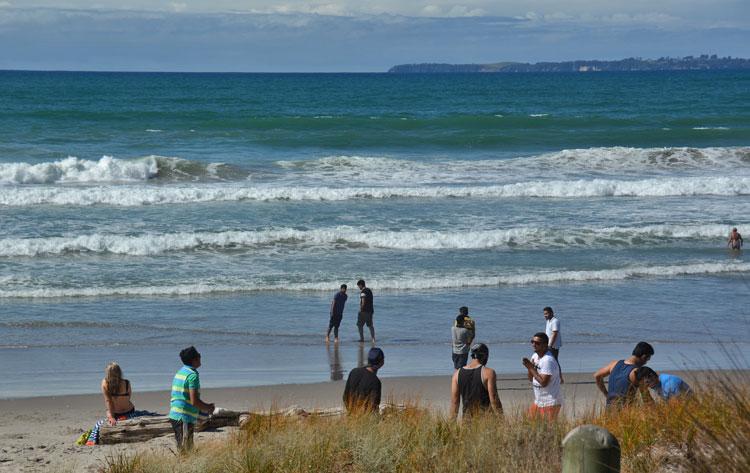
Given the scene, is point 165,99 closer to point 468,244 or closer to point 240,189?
point 240,189

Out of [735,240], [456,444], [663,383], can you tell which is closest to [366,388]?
[456,444]

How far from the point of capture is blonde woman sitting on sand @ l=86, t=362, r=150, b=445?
383 inches

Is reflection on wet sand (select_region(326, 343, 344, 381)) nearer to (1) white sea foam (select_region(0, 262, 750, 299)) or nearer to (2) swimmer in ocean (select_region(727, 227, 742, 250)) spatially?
(1) white sea foam (select_region(0, 262, 750, 299))

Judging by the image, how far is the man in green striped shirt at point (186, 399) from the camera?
335 inches

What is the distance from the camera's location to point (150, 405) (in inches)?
471

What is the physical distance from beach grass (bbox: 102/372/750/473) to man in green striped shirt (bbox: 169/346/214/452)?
0.37 m

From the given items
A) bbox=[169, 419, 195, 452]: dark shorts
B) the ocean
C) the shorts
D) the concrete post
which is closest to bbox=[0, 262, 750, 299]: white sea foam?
the ocean

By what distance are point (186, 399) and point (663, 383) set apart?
4.37 metres

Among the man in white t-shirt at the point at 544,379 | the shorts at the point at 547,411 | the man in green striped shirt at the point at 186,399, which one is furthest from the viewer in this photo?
the man in white t-shirt at the point at 544,379

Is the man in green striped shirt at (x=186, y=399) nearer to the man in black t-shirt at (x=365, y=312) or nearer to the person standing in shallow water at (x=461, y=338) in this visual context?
the person standing in shallow water at (x=461, y=338)

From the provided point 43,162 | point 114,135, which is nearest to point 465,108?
point 114,135

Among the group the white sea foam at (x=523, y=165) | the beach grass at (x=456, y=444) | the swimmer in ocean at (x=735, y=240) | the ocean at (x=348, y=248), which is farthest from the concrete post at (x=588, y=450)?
the white sea foam at (x=523, y=165)

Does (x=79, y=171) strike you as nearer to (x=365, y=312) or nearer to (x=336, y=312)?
(x=336, y=312)

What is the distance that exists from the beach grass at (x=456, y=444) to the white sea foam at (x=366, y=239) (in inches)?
592
